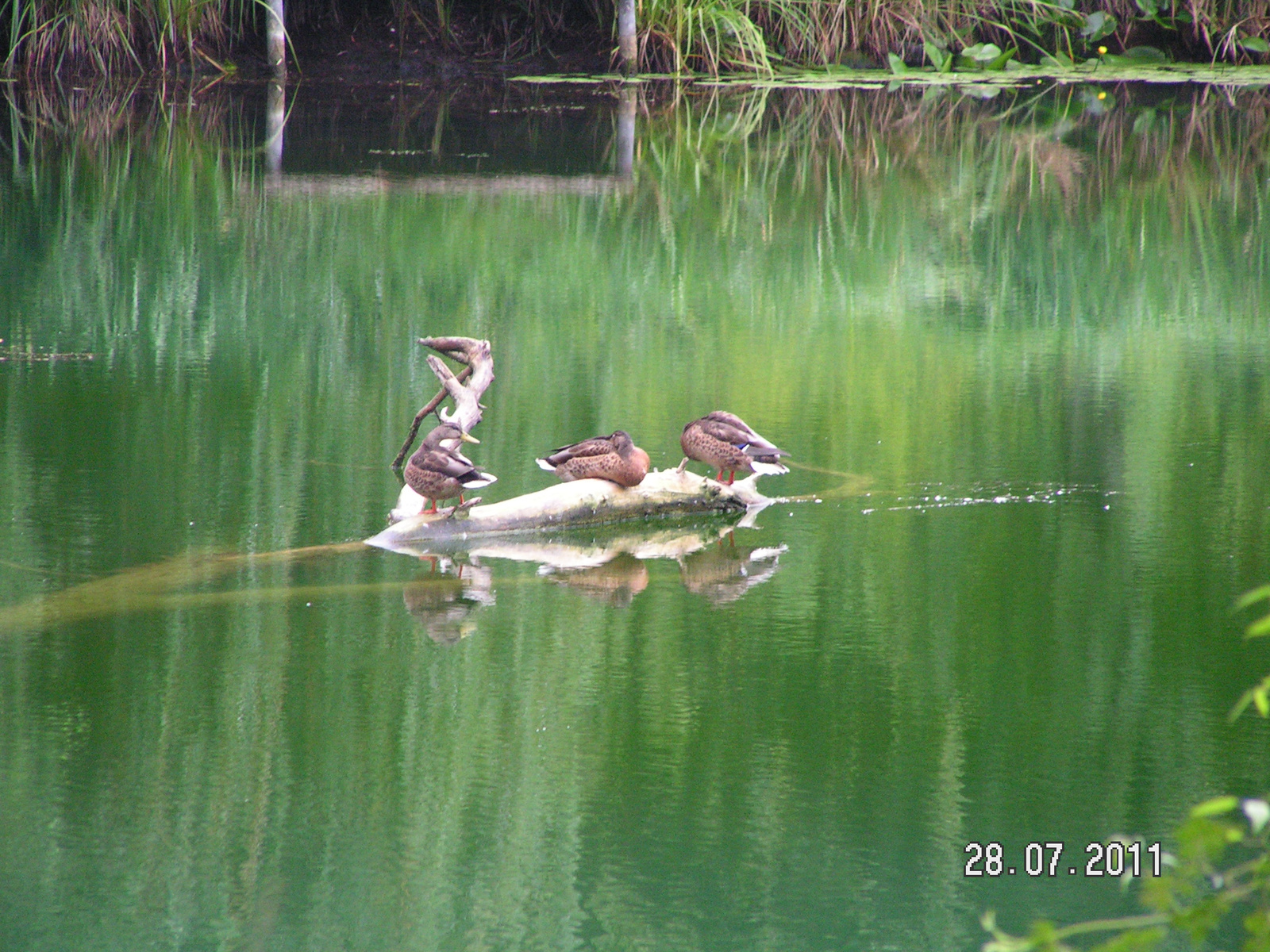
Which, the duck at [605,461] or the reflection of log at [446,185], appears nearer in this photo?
the duck at [605,461]

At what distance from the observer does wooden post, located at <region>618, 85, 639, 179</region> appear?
1034 cm

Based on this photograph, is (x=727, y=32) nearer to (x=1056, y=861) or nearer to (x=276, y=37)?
(x=276, y=37)

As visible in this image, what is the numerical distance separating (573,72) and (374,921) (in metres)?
13.9

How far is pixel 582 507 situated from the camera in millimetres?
4238

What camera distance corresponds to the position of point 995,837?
268 centimetres

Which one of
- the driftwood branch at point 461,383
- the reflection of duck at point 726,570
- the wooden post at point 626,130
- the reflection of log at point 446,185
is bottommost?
the reflection of duck at point 726,570

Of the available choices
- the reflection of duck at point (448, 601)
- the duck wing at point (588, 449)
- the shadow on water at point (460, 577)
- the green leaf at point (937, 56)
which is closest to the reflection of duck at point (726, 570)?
the shadow on water at point (460, 577)

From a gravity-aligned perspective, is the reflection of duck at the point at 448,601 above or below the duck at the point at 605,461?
below

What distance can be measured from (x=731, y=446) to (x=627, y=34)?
11.1 metres

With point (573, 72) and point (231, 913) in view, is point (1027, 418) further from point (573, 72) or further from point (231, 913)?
point (573, 72)

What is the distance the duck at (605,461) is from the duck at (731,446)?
173 millimetres

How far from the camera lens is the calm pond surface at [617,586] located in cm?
258

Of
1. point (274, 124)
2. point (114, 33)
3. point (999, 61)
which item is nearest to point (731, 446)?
point (274, 124)

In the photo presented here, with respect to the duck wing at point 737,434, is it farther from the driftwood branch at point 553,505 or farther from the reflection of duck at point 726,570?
the reflection of duck at point 726,570
